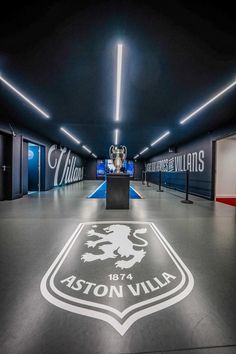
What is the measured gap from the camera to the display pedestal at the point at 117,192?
192 inches

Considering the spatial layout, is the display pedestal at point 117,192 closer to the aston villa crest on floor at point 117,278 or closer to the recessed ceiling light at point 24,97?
the aston villa crest on floor at point 117,278

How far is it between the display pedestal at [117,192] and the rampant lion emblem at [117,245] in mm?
1610

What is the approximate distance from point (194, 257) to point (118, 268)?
0.98 meters

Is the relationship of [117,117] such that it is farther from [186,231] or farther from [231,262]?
[231,262]

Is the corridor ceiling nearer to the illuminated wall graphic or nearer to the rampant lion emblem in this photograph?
the rampant lion emblem

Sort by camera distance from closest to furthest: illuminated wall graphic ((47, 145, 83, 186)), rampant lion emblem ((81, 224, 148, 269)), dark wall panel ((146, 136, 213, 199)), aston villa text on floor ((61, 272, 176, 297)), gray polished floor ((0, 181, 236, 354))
A: gray polished floor ((0, 181, 236, 354)) → aston villa text on floor ((61, 272, 176, 297)) → rampant lion emblem ((81, 224, 148, 269)) → dark wall panel ((146, 136, 213, 199)) → illuminated wall graphic ((47, 145, 83, 186))

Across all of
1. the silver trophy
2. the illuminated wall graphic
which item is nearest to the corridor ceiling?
the silver trophy

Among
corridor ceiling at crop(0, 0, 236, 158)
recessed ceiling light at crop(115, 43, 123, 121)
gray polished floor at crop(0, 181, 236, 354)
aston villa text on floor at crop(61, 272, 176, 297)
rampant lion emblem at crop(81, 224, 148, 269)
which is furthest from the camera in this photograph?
recessed ceiling light at crop(115, 43, 123, 121)

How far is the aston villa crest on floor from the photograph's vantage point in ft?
4.29

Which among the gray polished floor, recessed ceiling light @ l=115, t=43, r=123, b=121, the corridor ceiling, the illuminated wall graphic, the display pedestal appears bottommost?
the gray polished floor

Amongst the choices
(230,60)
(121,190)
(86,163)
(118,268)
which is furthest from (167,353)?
(86,163)

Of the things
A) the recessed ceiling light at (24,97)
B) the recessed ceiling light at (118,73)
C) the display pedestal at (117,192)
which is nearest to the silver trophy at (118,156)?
the display pedestal at (117,192)

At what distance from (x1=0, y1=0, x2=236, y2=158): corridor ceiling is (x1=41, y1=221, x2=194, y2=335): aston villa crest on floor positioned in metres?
2.78

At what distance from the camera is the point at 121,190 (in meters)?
4.91
